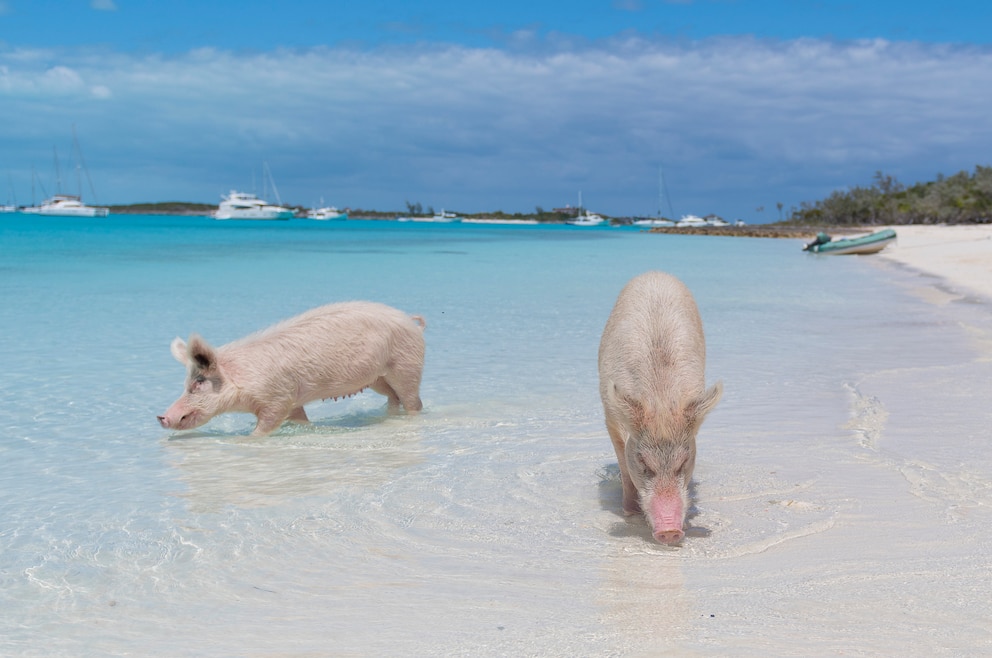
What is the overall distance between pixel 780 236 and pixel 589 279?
6958 centimetres

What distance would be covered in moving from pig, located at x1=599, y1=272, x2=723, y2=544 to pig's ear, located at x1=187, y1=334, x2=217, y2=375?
3634 mm

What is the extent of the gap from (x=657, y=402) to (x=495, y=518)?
1.40 meters

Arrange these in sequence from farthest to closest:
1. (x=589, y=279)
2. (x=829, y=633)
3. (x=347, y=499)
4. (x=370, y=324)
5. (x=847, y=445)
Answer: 1. (x=589, y=279)
2. (x=370, y=324)
3. (x=847, y=445)
4. (x=347, y=499)
5. (x=829, y=633)

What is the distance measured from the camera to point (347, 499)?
6.36 meters

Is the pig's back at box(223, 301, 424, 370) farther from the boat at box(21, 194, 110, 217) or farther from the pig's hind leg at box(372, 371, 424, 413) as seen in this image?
the boat at box(21, 194, 110, 217)

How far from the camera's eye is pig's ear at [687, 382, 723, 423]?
5.12 m

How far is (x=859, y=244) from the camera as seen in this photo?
1877 inches

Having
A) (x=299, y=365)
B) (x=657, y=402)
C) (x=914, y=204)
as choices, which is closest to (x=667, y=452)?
(x=657, y=402)

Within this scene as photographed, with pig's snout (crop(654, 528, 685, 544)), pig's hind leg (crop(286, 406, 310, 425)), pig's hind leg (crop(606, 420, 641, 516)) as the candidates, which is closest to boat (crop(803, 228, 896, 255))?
pig's hind leg (crop(286, 406, 310, 425))

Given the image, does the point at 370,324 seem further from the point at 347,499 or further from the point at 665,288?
the point at 665,288

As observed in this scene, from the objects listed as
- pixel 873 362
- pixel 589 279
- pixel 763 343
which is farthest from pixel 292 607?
pixel 589 279

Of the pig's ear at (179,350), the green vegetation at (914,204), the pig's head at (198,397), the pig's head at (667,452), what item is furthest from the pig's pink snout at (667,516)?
the green vegetation at (914,204)

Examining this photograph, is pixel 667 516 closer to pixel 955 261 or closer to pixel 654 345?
pixel 654 345

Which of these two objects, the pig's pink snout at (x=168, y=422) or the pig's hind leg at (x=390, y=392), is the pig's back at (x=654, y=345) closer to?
the pig's hind leg at (x=390, y=392)
